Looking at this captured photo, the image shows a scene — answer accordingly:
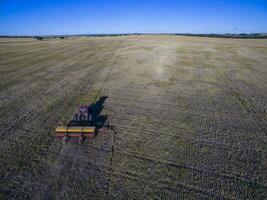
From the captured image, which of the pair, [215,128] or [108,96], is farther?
[108,96]

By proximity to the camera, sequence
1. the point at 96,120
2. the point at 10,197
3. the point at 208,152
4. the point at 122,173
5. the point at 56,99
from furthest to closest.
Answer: the point at 56,99 → the point at 96,120 → the point at 208,152 → the point at 122,173 → the point at 10,197

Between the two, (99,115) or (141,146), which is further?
(99,115)

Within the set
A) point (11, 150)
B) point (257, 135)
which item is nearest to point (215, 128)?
point (257, 135)

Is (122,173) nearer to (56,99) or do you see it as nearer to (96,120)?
(96,120)

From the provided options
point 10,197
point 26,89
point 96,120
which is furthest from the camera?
point 26,89

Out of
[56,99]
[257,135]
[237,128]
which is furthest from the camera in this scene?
[56,99]

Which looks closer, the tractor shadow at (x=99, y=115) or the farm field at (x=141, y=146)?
the farm field at (x=141, y=146)

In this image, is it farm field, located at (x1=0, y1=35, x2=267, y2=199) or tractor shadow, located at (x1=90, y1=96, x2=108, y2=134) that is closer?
farm field, located at (x1=0, y1=35, x2=267, y2=199)

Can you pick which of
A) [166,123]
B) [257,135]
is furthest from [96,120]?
[257,135]

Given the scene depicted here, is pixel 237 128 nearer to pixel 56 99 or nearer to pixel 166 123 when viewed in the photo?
pixel 166 123
